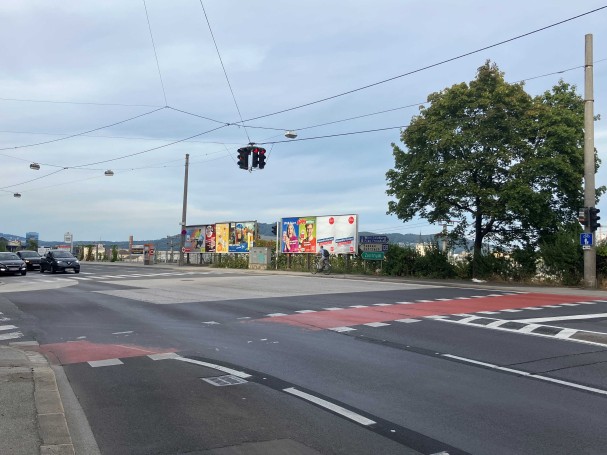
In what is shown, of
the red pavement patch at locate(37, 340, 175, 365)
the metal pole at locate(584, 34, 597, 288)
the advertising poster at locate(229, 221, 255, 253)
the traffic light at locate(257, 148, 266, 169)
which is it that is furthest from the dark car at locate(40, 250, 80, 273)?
the metal pole at locate(584, 34, 597, 288)

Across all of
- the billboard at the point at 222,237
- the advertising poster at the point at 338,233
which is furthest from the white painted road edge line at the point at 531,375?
A: the billboard at the point at 222,237

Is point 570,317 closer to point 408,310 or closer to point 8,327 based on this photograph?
point 408,310

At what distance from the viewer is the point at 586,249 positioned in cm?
2303

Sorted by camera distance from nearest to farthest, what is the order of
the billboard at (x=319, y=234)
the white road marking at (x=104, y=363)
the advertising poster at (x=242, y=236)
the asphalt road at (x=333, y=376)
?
1. the asphalt road at (x=333, y=376)
2. the white road marking at (x=104, y=363)
3. the billboard at (x=319, y=234)
4. the advertising poster at (x=242, y=236)

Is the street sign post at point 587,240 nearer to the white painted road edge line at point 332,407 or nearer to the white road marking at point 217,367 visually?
the white road marking at point 217,367

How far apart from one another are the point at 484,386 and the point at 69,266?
35.1m

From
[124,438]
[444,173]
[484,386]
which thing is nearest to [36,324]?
[124,438]

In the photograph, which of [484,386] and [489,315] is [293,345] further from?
[489,315]

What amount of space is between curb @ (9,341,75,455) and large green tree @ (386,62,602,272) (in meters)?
21.9

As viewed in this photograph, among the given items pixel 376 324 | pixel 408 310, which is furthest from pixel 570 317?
pixel 376 324

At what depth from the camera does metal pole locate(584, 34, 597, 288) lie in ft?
75.5

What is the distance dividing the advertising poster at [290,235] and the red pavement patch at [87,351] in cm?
2871

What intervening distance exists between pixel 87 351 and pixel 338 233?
1062 inches

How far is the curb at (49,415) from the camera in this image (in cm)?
482
